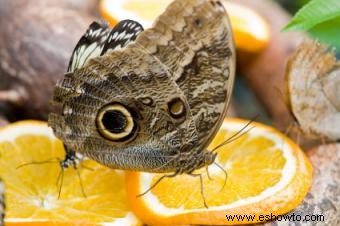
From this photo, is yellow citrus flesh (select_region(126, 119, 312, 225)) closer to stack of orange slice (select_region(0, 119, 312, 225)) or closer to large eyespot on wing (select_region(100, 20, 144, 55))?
stack of orange slice (select_region(0, 119, 312, 225))

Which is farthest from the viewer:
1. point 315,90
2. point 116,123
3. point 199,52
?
point 315,90

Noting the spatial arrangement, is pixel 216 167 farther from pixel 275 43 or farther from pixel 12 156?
pixel 275 43

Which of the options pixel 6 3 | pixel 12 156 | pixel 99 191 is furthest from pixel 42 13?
pixel 99 191

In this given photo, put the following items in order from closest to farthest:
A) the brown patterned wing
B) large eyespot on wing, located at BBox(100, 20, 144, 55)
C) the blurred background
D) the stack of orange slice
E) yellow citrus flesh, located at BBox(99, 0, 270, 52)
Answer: the brown patterned wing < large eyespot on wing, located at BBox(100, 20, 144, 55) < the stack of orange slice < the blurred background < yellow citrus flesh, located at BBox(99, 0, 270, 52)

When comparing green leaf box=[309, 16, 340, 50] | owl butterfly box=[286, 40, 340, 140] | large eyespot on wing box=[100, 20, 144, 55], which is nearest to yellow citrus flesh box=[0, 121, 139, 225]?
large eyespot on wing box=[100, 20, 144, 55]

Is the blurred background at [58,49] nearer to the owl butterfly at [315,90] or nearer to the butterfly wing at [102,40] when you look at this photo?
the owl butterfly at [315,90]

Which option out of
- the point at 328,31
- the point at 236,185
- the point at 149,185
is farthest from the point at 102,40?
the point at 328,31

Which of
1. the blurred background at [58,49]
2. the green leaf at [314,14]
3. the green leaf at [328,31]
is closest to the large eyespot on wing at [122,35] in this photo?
the green leaf at [314,14]

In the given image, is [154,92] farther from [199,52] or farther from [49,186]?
[49,186]
